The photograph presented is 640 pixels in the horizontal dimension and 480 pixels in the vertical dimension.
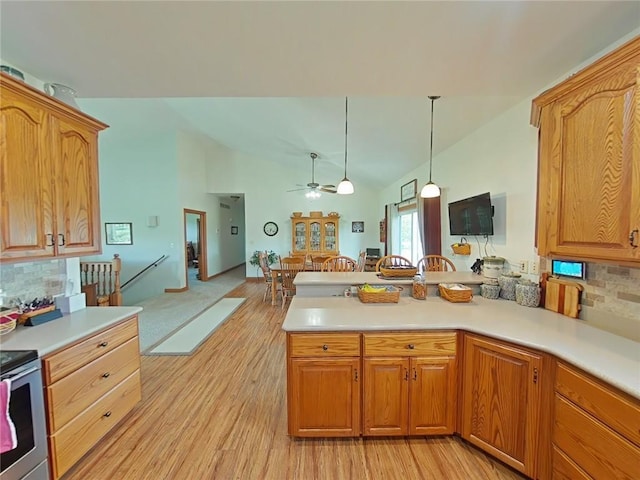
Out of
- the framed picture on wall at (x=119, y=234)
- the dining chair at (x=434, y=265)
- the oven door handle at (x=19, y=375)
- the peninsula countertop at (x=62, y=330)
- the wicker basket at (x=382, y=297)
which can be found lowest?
the oven door handle at (x=19, y=375)

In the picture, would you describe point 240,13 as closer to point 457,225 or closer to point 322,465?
point 322,465

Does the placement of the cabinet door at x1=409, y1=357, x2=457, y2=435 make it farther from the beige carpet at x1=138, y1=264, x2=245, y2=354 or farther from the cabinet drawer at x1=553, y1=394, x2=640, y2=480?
the beige carpet at x1=138, y1=264, x2=245, y2=354

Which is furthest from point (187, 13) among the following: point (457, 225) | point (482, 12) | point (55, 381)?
point (457, 225)

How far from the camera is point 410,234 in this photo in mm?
5992

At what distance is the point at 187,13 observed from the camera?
1.37m

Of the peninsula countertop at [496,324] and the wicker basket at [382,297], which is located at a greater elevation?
the wicker basket at [382,297]

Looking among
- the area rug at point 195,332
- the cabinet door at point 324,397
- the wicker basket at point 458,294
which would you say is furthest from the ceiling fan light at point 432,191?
the area rug at point 195,332

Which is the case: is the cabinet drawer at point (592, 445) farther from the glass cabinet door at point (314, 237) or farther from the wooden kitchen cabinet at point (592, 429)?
the glass cabinet door at point (314, 237)

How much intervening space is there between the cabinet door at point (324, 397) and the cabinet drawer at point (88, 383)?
1.23m

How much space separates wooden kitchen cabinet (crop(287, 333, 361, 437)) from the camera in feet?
5.88

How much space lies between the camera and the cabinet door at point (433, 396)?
5.94 feet

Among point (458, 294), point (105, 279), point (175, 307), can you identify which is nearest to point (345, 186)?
point (458, 294)

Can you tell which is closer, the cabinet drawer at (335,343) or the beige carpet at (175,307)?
the cabinet drawer at (335,343)

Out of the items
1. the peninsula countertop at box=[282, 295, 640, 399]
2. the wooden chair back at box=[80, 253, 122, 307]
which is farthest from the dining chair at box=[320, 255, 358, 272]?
the wooden chair back at box=[80, 253, 122, 307]
